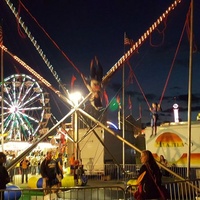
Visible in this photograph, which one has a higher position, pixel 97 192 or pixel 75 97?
pixel 75 97

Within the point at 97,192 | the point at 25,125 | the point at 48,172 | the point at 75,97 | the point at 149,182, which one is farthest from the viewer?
the point at 25,125

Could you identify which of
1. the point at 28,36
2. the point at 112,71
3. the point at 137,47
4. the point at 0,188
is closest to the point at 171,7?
the point at 137,47

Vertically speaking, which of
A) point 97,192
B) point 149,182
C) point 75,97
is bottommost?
point 97,192

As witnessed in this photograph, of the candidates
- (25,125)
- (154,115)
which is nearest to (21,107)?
(25,125)

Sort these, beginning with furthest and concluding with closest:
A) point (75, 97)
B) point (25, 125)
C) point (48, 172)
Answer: point (25, 125) → point (75, 97) → point (48, 172)

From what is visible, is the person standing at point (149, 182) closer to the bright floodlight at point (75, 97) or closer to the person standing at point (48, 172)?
the person standing at point (48, 172)

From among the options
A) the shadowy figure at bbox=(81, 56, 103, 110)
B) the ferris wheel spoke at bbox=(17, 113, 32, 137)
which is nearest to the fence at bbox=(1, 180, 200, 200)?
the shadowy figure at bbox=(81, 56, 103, 110)

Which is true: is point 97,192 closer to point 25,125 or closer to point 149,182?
point 149,182

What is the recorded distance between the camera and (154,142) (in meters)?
16.9

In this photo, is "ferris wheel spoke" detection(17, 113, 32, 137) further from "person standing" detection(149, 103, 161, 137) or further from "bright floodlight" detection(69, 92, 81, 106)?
"bright floodlight" detection(69, 92, 81, 106)

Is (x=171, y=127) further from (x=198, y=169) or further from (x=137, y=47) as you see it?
(x=137, y=47)

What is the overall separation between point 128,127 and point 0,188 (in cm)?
2334

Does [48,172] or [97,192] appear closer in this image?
[97,192]

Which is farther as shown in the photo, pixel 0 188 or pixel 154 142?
pixel 154 142
